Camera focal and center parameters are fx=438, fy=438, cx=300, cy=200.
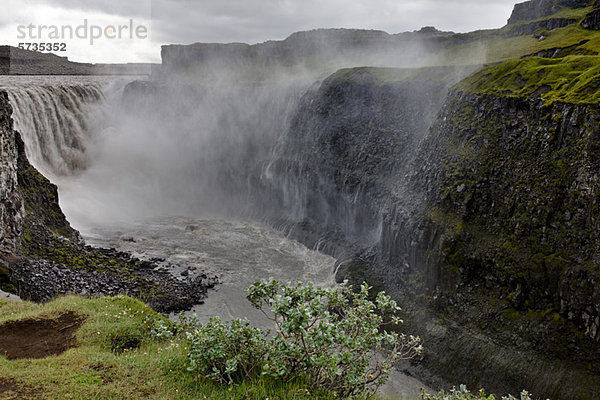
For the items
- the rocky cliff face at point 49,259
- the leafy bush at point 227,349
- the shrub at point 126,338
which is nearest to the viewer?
the leafy bush at point 227,349

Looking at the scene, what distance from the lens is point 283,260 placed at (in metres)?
34.6

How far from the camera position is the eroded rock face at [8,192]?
23.2 m

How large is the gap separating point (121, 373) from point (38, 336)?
4.17 metres

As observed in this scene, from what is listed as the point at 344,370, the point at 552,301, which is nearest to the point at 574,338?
the point at 552,301

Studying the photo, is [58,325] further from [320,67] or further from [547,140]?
[320,67]

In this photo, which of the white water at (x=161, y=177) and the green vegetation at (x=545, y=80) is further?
the white water at (x=161, y=177)

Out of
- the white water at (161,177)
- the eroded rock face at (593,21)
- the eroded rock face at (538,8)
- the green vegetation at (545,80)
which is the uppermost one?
the eroded rock face at (538,8)

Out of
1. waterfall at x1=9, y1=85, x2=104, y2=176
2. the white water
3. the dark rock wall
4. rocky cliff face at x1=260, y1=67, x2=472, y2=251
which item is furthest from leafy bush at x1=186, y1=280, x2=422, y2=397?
waterfall at x1=9, y1=85, x2=104, y2=176

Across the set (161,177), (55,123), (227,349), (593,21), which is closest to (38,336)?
(227,349)

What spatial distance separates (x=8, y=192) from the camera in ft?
80.8

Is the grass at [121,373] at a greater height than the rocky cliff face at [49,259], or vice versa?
the grass at [121,373]

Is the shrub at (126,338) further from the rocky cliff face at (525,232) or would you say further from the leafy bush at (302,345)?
the rocky cliff face at (525,232)

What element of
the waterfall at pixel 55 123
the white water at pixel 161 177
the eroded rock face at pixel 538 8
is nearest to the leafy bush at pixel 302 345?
the white water at pixel 161 177

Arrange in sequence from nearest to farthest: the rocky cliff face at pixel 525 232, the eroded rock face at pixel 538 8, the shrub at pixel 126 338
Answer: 1. the shrub at pixel 126 338
2. the rocky cliff face at pixel 525 232
3. the eroded rock face at pixel 538 8
